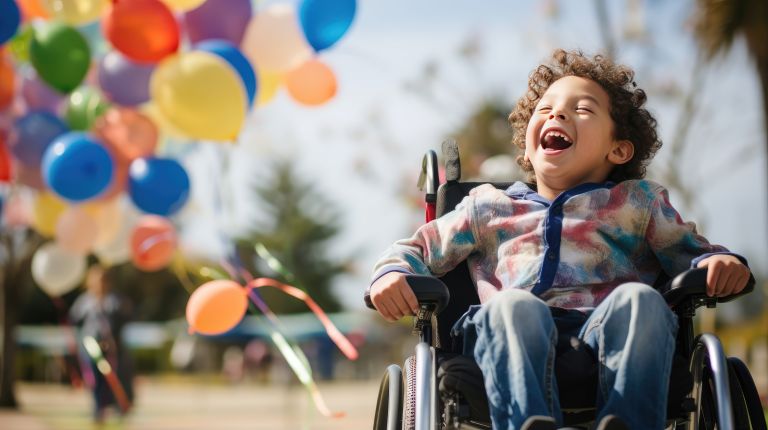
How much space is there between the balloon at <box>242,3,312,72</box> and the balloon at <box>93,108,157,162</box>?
0.92 metres

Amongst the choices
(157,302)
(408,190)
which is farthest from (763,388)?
(157,302)

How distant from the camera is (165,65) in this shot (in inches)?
231

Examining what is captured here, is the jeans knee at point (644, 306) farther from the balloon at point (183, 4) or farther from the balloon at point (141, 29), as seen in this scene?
the balloon at point (183, 4)

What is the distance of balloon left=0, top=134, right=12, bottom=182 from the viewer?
6828 mm

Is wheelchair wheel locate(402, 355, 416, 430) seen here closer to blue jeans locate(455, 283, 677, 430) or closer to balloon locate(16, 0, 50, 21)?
blue jeans locate(455, 283, 677, 430)

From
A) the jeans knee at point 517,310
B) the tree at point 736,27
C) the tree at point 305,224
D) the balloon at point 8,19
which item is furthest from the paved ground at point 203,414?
the tree at point 305,224

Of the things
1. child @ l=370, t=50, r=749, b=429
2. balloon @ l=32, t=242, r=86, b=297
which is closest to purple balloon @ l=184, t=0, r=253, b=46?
balloon @ l=32, t=242, r=86, b=297

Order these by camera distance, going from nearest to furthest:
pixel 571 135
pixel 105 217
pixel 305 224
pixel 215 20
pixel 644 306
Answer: pixel 644 306 < pixel 571 135 < pixel 215 20 < pixel 105 217 < pixel 305 224

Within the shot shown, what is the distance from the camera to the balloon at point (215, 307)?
5031mm

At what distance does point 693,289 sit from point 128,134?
4855mm

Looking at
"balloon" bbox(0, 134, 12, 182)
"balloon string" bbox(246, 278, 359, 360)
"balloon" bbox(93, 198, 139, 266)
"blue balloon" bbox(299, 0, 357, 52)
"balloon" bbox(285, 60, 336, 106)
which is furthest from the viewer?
"balloon" bbox(93, 198, 139, 266)

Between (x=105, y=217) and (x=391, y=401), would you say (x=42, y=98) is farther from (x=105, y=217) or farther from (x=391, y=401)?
(x=391, y=401)

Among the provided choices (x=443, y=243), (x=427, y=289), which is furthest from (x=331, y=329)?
(x=427, y=289)

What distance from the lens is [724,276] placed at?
8.03ft
